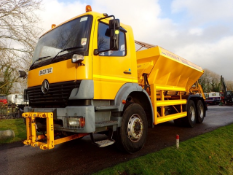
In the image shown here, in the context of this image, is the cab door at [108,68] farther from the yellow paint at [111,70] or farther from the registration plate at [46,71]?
the registration plate at [46,71]

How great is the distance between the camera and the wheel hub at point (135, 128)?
3.98 metres

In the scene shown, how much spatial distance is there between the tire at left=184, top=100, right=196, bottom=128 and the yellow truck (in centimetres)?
325

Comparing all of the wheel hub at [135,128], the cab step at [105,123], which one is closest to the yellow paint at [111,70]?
the cab step at [105,123]

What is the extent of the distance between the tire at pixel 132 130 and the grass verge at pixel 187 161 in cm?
38

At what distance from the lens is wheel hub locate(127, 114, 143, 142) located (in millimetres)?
3980

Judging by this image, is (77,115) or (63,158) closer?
(77,115)

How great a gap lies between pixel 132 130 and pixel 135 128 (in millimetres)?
115

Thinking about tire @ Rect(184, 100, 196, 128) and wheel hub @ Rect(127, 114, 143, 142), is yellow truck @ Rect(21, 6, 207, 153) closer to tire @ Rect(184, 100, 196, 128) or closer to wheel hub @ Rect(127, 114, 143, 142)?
wheel hub @ Rect(127, 114, 143, 142)

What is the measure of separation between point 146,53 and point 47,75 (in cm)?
314

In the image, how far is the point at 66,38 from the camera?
3.77 m

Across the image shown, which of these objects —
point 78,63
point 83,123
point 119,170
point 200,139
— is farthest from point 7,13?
point 200,139

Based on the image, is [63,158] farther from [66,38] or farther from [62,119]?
[66,38]

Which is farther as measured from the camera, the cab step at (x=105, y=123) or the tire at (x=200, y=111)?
the tire at (x=200, y=111)

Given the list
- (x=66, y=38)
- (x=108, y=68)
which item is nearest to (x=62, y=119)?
(x=108, y=68)
